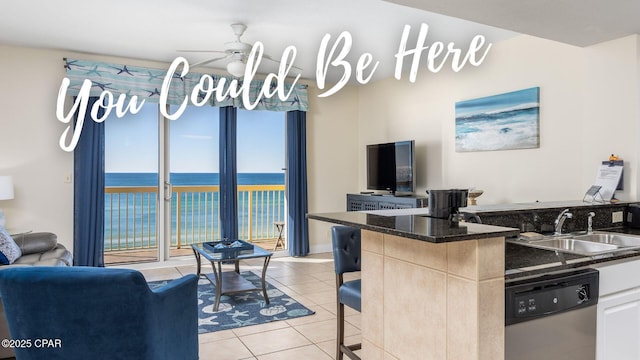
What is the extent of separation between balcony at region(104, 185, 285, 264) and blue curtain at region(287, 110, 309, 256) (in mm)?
819

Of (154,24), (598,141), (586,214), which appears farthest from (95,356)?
(598,141)

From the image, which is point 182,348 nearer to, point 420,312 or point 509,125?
point 420,312

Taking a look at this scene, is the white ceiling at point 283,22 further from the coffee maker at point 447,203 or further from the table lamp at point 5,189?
the table lamp at point 5,189

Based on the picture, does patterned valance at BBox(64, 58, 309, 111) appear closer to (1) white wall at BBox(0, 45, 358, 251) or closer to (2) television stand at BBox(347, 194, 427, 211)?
(1) white wall at BBox(0, 45, 358, 251)

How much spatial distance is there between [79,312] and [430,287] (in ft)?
4.53

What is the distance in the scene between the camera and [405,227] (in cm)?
153

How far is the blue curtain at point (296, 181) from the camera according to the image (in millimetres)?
5910

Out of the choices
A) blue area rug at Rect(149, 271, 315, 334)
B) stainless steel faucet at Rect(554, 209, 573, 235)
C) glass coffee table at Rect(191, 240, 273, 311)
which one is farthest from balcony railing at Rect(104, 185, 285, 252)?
stainless steel faucet at Rect(554, 209, 573, 235)

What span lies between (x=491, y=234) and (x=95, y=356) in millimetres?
1608

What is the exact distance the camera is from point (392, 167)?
5.35 meters

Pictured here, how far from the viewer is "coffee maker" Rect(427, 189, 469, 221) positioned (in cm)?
175

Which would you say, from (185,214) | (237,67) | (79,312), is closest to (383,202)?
(237,67)

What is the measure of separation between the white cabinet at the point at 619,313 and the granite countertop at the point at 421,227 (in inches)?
22.0

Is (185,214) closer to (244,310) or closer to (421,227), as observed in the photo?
(244,310)
